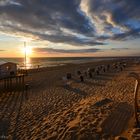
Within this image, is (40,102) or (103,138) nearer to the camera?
(103,138)

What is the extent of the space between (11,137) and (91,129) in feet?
13.3

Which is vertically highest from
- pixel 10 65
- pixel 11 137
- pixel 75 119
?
pixel 10 65

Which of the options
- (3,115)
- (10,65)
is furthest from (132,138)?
(10,65)

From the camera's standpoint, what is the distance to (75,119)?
9852 mm

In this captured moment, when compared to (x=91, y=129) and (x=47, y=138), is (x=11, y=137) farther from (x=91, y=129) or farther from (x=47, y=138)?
(x=91, y=129)

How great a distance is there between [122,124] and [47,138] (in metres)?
3.25

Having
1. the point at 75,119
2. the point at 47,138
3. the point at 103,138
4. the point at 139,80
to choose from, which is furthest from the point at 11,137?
the point at 139,80

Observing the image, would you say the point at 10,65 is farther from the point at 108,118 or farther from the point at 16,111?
the point at 108,118

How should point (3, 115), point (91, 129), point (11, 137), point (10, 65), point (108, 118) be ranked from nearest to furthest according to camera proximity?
1. point (91, 129)
2. point (108, 118)
3. point (11, 137)
4. point (3, 115)
5. point (10, 65)

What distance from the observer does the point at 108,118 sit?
9000mm

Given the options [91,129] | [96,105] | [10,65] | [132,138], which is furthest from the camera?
[10,65]

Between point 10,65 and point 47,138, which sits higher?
point 10,65

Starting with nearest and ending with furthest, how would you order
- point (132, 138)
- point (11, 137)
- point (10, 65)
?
point (132, 138), point (11, 137), point (10, 65)

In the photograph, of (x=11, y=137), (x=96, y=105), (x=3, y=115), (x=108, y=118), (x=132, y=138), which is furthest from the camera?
(x=3, y=115)
